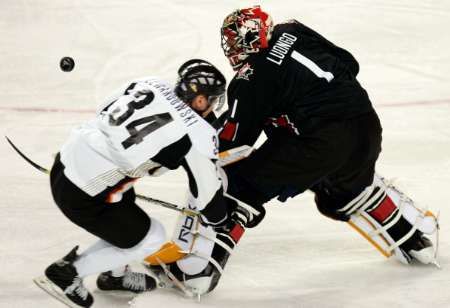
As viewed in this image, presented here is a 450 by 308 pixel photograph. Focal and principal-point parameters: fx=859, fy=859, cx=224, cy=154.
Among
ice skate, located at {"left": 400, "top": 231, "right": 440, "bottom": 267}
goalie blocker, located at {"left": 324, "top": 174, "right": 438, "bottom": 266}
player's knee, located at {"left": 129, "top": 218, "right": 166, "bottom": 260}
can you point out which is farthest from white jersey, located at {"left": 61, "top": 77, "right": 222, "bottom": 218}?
ice skate, located at {"left": 400, "top": 231, "right": 440, "bottom": 267}

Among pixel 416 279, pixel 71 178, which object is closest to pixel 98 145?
pixel 71 178

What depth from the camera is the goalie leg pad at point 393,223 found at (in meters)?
3.61

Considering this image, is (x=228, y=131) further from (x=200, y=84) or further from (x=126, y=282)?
(x=126, y=282)

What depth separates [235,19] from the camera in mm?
3410

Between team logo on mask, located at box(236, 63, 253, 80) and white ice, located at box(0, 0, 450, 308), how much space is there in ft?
2.84

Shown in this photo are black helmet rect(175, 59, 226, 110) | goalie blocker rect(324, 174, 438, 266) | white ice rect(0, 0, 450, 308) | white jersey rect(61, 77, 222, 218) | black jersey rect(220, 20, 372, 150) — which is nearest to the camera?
white jersey rect(61, 77, 222, 218)

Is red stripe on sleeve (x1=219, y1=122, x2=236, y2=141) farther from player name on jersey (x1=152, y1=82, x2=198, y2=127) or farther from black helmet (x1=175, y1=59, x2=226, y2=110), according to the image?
player name on jersey (x1=152, y1=82, x2=198, y2=127)

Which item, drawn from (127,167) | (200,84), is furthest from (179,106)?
(127,167)

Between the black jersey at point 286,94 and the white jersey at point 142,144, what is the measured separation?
1.12 feet

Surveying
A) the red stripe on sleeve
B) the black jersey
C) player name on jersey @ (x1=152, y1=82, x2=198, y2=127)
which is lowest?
the red stripe on sleeve

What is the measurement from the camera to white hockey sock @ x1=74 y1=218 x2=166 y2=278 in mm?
3096

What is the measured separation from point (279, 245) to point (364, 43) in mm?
2940

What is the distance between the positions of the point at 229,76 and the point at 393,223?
2641 millimetres

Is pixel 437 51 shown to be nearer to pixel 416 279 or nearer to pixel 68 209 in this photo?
pixel 416 279
